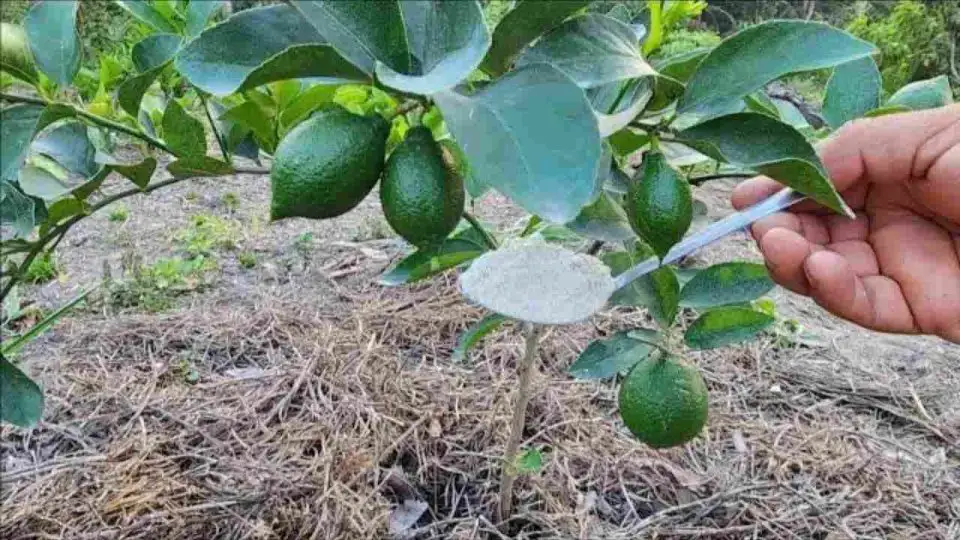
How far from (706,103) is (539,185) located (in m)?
0.24

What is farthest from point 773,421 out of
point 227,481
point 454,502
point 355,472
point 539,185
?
point 539,185

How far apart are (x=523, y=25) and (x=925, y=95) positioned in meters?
0.66

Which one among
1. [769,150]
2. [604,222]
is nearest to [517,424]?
[604,222]

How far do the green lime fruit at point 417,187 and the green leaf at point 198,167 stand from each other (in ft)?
0.74

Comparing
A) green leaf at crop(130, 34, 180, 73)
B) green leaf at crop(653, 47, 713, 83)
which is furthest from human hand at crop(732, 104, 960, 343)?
green leaf at crop(130, 34, 180, 73)

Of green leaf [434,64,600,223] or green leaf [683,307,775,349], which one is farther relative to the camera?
green leaf [683,307,775,349]

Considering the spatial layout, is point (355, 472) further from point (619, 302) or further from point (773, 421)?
point (773, 421)

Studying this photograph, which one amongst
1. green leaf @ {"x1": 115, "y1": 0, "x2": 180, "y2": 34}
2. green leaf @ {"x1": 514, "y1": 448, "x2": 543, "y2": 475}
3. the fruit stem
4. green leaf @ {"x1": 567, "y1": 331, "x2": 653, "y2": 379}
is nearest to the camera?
green leaf @ {"x1": 115, "y1": 0, "x2": 180, "y2": 34}

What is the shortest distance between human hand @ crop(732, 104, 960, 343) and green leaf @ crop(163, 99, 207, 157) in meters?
0.57

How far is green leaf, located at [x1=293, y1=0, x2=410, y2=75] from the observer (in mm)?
499

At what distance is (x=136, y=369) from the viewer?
179 centimetres

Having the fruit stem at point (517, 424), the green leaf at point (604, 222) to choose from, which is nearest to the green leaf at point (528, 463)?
the fruit stem at point (517, 424)

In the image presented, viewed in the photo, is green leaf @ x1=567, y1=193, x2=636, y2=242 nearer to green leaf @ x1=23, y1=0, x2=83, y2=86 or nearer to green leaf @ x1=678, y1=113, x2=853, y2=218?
green leaf @ x1=678, y1=113, x2=853, y2=218

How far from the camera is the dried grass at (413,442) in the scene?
1.38 m
